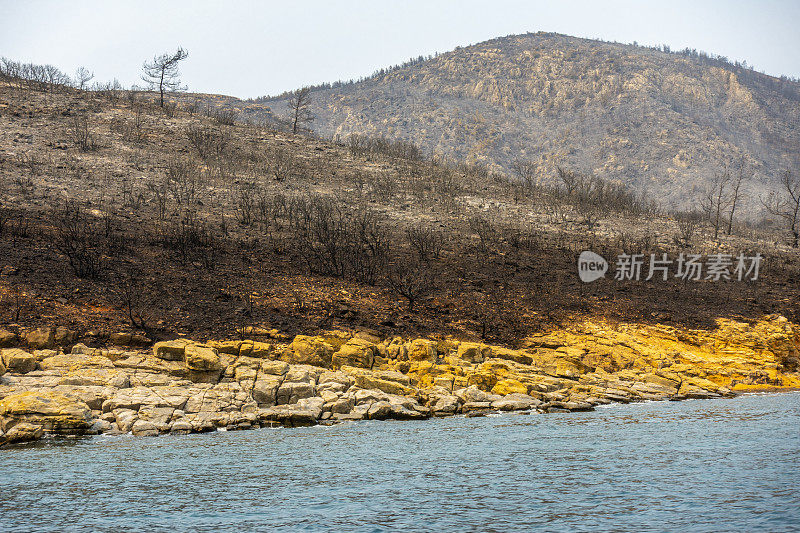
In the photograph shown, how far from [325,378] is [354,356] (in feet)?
5.71

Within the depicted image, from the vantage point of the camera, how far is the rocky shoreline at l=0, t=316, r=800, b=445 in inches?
557

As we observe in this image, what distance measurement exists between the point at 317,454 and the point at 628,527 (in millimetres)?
A: 6630

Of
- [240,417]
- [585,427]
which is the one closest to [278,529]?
[240,417]

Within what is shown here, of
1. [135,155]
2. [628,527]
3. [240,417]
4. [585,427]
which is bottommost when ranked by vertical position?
[240,417]

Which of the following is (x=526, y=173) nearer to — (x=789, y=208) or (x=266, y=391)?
(x=789, y=208)

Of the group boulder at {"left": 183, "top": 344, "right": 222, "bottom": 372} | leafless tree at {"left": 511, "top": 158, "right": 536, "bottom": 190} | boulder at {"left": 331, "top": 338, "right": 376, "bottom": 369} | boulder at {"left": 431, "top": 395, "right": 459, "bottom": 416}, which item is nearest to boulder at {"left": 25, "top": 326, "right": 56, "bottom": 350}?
boulder at {"left": 183, "top": 344, "right": 222, "bottom": 372}

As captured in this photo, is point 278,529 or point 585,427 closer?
point 278,529

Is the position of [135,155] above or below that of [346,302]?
above

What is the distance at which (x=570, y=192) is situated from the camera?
47250 millimetres

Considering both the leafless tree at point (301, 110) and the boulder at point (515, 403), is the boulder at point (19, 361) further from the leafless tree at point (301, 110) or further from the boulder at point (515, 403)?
the leafless tree at point (301, 110)

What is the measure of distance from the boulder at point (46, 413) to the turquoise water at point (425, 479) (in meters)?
0.71

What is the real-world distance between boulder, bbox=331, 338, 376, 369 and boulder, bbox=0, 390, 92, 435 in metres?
7.45

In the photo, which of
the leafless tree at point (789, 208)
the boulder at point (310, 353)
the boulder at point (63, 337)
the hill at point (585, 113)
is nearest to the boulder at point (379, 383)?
the boulder at point (310, 353)

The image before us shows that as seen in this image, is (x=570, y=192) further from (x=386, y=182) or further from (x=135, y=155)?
(x=135, y=155)
